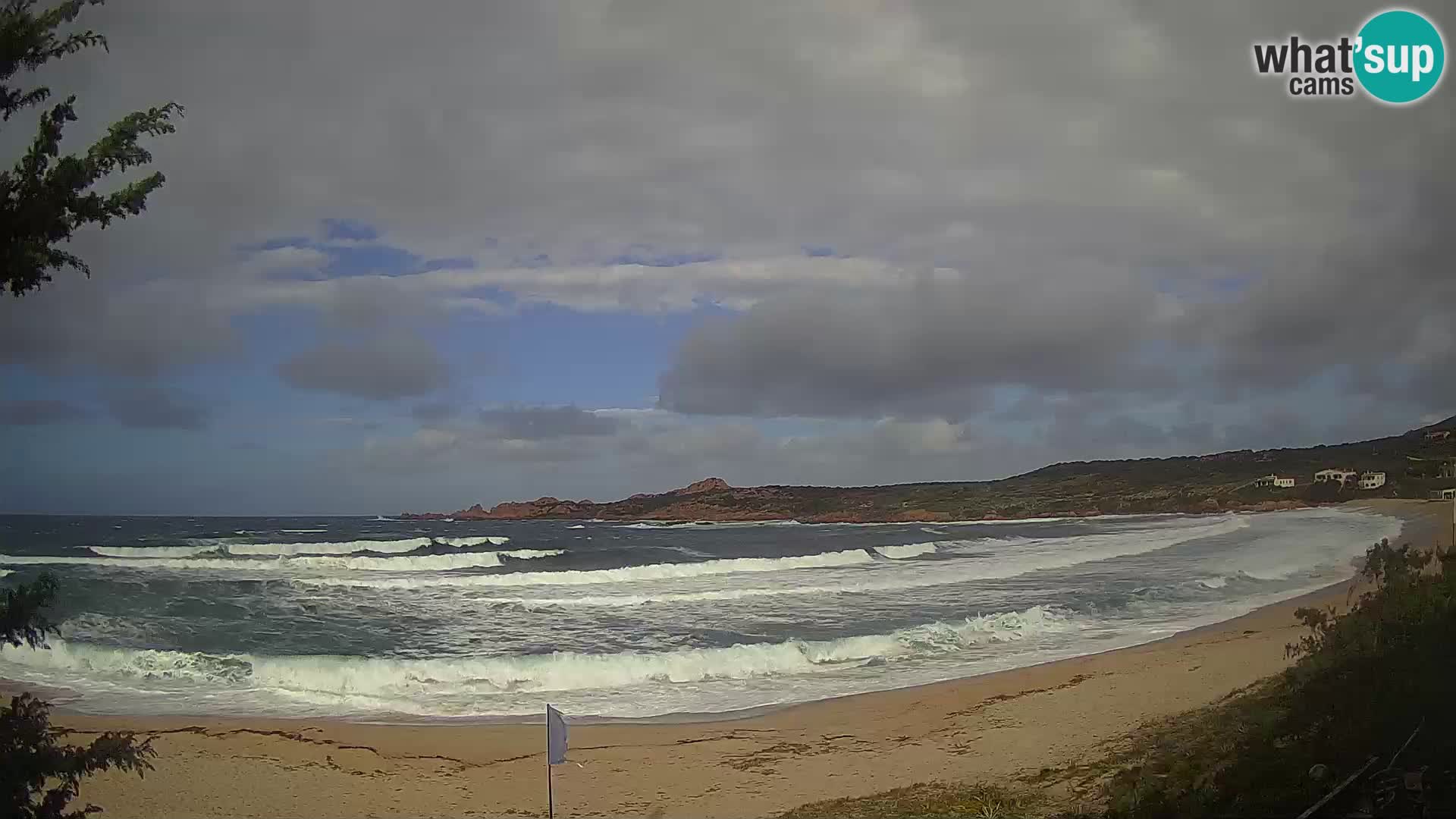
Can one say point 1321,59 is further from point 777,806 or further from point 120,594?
point 120,594

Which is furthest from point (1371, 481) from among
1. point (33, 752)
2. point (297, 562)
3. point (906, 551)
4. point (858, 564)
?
point (297, 562)

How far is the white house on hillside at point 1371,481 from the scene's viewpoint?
25.7ft

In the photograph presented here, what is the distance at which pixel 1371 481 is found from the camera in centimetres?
798

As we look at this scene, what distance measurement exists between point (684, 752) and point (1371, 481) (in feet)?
23.0

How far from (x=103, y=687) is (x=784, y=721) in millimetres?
6554

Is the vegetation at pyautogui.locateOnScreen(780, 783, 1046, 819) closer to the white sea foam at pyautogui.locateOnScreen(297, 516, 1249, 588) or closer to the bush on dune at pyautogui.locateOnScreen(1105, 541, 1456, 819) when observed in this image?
the bush on dune at pyautogui.locateOnScreen(1105, 541, 1456, 819)

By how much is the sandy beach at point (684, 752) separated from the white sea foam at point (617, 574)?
1153cm

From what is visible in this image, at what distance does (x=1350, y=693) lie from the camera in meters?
4.91

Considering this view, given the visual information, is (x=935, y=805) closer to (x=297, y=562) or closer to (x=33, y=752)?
A: (x=33, y=752)

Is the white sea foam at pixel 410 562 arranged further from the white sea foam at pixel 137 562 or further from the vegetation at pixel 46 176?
the vegetation at pixel 46 176

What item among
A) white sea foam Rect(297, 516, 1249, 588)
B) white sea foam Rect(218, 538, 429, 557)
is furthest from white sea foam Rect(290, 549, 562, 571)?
white sea foam Rect(297, 516, 1249, 588)

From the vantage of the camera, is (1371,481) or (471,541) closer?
(1371,481)

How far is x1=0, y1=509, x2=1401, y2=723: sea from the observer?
8.10m

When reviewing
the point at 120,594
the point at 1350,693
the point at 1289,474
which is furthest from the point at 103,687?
the point at 1289,474
